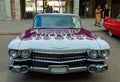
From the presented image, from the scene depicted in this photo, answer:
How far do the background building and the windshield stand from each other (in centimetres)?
1307

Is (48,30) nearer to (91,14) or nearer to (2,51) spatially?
(2,51)

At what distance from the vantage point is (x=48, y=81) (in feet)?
17.5

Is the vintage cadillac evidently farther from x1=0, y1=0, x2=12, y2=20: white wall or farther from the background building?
the background building

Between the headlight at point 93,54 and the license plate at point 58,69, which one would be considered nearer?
the license plate at point 58,69

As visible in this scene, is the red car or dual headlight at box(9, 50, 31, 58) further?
the red car

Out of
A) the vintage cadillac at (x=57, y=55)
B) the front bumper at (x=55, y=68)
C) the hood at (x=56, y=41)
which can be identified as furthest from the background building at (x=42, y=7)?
the front bumper at (x=55, y=68)

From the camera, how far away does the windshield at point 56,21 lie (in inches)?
256

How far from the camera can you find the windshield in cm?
651

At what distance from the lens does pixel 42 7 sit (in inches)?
898

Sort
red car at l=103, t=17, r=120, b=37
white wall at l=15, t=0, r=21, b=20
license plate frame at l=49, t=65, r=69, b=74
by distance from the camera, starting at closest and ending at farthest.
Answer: license plate frame at l=49, t=65, r=69, b=74 → red car at l=103, t=17, r=120, b=37 → white wall at l=15, t=0, r=21, b=20

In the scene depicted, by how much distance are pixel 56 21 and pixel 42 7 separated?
54.2 feet

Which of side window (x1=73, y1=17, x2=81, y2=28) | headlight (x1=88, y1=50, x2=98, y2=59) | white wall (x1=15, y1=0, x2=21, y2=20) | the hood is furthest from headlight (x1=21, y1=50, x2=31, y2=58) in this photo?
white wall (x1=15, y1=0, x2=21, y2=20)

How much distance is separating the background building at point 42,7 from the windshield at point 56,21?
1307 cm

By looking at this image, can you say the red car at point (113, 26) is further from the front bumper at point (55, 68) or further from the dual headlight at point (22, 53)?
the dual headlight at point (22, 53)
